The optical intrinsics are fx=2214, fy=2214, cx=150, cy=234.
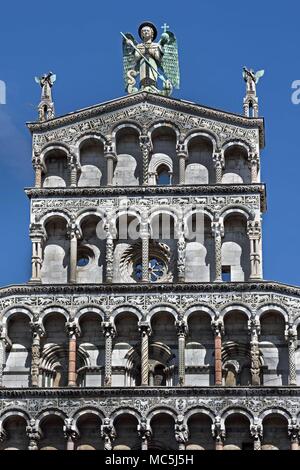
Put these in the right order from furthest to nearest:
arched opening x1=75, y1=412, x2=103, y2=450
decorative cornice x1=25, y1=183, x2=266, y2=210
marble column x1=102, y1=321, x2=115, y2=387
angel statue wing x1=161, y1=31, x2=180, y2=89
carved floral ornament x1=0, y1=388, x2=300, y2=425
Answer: angel statue wing x1=161, y1=31, x2=180, y2=89, decorative cornice x1=25, y1=183, x2=266, y2=210, marble column x1=102, y1=321, x2=115, y2=387, arched opening x1=75, y1=412, x2=103, y2=450, carved floral ornament x1=0, y1=388, x2=300, y2=425

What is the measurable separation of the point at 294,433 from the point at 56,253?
312 inches

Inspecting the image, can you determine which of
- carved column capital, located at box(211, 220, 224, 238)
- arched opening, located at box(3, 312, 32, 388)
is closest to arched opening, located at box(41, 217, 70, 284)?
arched opening, located at box(3, 312, 32, 388)

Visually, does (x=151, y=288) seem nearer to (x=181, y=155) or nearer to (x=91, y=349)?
(x=91, y=349)

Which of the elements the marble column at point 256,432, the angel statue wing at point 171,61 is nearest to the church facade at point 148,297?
the marble column at point 256,432

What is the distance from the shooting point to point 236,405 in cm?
5278

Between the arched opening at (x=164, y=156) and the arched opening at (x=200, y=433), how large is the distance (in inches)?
269

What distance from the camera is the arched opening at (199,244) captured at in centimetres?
5544

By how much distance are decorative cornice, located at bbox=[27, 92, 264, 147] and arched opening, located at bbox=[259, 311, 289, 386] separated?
17.9ft

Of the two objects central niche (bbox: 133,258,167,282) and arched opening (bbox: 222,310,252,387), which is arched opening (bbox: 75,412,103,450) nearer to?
arched opening (bbox: 222,310,252,387)

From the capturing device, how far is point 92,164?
57219 mm

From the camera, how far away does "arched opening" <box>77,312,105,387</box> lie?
54125 mm

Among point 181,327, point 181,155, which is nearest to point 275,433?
point 181,327

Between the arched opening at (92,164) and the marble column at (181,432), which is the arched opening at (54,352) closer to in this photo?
the marble column at (181,432)
